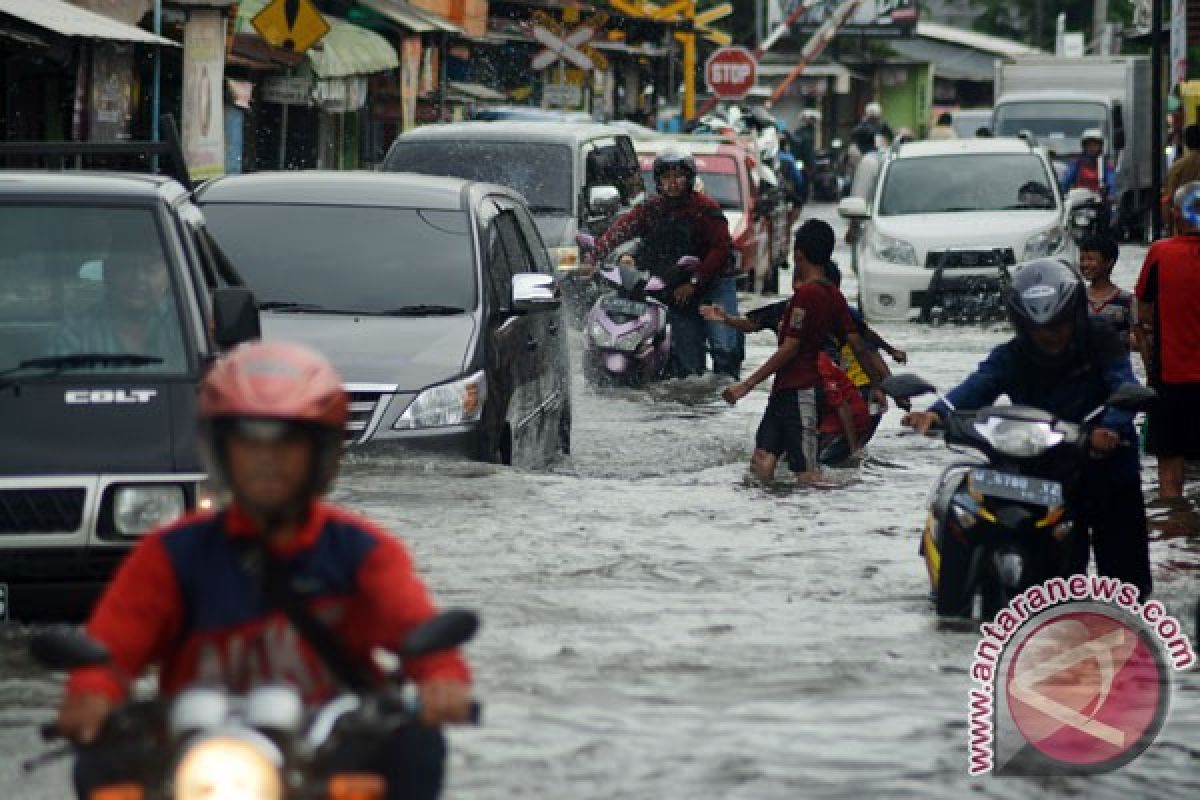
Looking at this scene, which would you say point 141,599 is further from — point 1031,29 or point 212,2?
point 1031,29

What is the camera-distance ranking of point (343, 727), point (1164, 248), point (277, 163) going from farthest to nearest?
point (277, 163), point (1164, 248), point (343, 727)

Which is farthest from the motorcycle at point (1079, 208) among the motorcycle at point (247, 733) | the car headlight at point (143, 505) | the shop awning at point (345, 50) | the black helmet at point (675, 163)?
the motorcycle at point (247, 733)

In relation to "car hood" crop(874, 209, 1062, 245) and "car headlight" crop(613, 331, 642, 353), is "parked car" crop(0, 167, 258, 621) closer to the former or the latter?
"car headlight" crop(613, 331, 642, 353)

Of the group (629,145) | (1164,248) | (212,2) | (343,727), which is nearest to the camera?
(343,727)

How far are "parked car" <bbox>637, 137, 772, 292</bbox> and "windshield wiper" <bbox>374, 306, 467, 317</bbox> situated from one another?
51.1 ft

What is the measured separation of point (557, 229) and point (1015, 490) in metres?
12.4

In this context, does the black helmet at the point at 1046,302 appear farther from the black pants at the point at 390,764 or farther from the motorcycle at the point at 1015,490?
the black pants at the point at 390,764

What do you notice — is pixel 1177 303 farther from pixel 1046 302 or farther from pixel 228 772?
pixel 228 772

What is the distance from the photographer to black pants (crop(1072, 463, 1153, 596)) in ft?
29.9

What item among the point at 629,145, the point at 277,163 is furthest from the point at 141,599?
the point at 277,163

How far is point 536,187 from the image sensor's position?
834 inches

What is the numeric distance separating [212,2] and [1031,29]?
80.9 metres

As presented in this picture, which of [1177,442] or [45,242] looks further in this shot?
[1177,442]

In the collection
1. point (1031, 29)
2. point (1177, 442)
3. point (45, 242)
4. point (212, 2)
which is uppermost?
point (1031, 29)
